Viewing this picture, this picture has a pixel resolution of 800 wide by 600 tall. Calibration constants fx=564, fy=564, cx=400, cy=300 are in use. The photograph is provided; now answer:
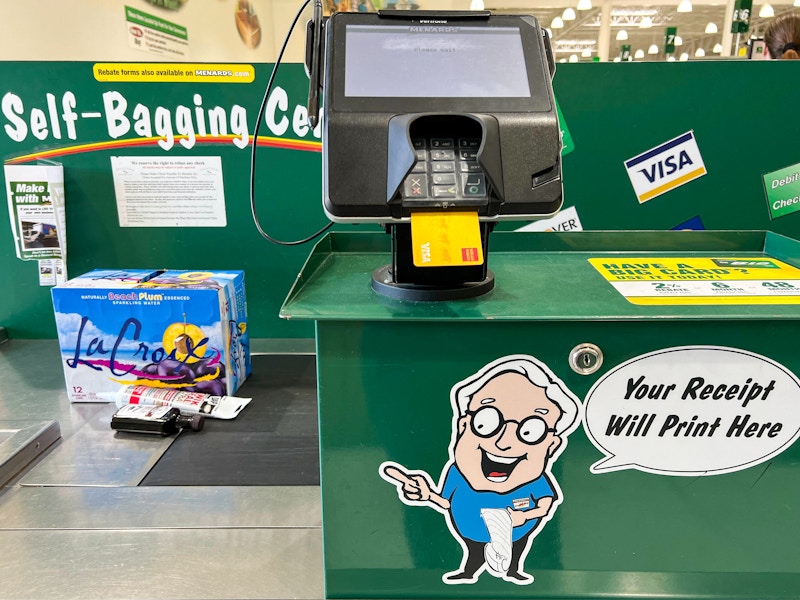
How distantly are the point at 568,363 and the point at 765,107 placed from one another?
3.63 ft

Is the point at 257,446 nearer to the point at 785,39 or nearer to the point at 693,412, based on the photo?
the point at 693,412

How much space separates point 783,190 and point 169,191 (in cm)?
151

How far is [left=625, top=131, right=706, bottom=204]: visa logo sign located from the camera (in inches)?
53.3

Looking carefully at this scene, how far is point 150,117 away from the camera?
1350 millimetres

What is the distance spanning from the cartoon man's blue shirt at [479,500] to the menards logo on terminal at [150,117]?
3.10ft

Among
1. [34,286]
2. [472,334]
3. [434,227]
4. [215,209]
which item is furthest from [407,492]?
[34,286]

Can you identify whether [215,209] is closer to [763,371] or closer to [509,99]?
[509,99]

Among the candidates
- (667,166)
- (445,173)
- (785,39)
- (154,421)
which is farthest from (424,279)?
(785,39)

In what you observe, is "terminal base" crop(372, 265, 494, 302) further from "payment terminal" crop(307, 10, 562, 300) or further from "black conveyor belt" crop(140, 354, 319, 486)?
"black conveyor belt" crop(140, 354, 319, 486)

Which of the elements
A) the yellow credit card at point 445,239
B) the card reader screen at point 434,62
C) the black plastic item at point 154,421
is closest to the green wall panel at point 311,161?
the black plastic item at point 154,421

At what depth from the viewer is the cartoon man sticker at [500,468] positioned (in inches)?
24.8

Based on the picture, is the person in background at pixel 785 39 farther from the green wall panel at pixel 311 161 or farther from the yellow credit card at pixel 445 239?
the yellow credit card at pixel 445 239

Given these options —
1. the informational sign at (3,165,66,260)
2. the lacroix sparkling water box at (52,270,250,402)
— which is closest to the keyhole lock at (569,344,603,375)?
the lacroix sparkling water box at (52,270,250,402)

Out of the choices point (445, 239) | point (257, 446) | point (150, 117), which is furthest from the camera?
point (150, 117)
